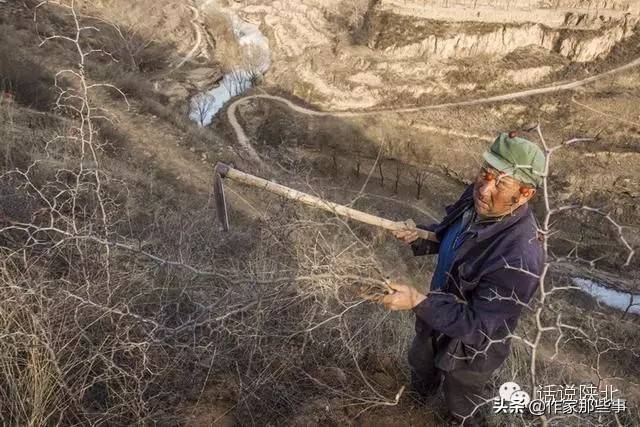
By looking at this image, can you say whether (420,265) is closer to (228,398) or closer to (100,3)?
(228,398)

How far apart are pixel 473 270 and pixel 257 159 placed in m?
15.6

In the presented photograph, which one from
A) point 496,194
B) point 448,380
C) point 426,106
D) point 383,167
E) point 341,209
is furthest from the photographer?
point 426,106

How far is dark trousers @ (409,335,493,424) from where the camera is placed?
9.26 feet

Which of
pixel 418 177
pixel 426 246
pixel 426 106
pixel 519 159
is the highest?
pixel 519 159

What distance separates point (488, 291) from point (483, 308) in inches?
3.8

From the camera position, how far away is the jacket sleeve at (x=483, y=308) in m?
2.43

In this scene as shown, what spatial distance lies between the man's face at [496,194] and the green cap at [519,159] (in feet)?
0.17

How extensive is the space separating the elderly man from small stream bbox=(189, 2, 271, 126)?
18431 mm

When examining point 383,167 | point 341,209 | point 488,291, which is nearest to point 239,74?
point 383,167

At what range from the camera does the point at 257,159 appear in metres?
17.7

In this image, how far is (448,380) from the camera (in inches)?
114

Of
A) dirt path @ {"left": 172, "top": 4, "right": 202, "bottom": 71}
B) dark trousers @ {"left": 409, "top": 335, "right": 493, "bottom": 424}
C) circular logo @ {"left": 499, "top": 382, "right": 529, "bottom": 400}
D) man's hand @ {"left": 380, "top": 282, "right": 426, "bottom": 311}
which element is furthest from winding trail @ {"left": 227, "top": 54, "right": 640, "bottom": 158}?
man's hand @ {"left": 380, "top": 282, "right": 426, "bottom": 311}

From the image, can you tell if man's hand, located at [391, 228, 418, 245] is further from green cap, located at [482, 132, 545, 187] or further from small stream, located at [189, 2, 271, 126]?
small stream, located at [189, 2, 271, 126]

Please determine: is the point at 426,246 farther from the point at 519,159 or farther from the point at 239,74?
the point at 239,74
